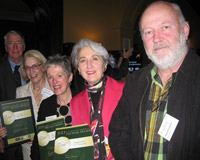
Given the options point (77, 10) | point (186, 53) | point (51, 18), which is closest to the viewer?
point (186, 53)

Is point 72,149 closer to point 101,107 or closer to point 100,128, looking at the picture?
point 100,128

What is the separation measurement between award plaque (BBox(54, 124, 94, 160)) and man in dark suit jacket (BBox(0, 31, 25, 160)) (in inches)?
50.6

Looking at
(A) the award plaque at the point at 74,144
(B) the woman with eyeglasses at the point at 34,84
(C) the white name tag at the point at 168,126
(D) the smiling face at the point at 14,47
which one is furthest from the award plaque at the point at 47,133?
(D) the smiling face at the point at 14,47

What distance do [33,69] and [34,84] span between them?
0.70 feet

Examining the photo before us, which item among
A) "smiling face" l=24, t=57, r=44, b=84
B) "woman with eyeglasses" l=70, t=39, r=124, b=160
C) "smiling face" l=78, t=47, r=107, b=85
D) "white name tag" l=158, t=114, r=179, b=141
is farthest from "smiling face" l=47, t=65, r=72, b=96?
"white name tag" l=158, t=114, r=179, b=141

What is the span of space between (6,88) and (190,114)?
2303 mm

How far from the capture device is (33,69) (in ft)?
6.91

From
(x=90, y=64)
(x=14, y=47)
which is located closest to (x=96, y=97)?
(x=90, y=64)

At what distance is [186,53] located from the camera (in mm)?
1229

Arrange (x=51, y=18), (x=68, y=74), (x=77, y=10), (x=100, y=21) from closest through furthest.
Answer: (x=68, y=74)
(x=51, y=18)
(x=77, y=10)
(x=100, y=21)

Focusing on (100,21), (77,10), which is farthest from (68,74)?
(100,21)

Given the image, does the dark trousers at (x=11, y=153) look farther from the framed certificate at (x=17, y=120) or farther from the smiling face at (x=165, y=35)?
the smiling face at (x=165, y=35)

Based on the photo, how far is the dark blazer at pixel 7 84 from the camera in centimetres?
235

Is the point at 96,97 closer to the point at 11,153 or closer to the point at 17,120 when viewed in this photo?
the point at 17,120
